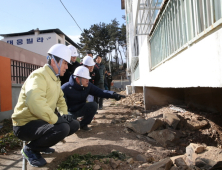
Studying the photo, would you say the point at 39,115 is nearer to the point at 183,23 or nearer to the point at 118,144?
the point at 118,144

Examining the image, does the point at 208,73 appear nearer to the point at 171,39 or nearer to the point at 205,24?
the point at 205,24

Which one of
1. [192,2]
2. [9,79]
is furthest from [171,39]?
[9,79]

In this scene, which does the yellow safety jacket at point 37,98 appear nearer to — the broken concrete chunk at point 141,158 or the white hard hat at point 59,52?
the white hard hat at point 59,52

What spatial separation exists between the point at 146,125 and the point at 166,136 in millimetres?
442

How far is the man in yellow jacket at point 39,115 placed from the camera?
2.10 m

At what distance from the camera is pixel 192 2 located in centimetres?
228

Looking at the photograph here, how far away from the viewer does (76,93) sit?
3.75m

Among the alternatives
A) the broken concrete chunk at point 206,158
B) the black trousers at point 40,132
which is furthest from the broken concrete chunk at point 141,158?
the black trousers at point 40,132

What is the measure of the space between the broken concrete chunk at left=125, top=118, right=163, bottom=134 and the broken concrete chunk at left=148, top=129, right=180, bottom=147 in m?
0.11

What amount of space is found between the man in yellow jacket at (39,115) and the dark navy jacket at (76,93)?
1090 millimetres

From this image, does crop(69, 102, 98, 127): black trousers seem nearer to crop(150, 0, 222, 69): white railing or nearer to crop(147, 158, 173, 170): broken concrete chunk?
crop(150, 0, 222, 69): white railing

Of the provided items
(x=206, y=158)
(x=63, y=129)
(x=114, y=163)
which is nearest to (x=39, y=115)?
(x=63, y=129)

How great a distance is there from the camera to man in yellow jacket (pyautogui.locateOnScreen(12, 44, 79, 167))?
6.90 ft

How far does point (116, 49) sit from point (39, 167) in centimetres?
3755
